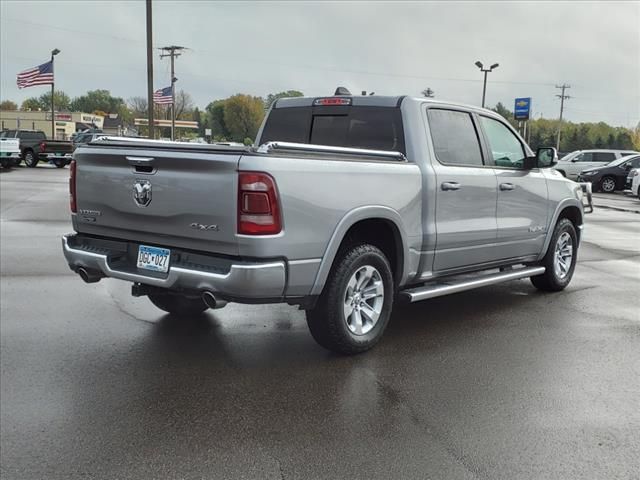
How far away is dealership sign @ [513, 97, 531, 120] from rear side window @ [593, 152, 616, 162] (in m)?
31.9

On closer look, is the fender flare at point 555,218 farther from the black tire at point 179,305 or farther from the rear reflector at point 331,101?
the black tire at point 179,305

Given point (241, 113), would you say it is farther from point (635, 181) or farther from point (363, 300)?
point (363, 300)

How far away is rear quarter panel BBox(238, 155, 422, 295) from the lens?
4078 millimetres

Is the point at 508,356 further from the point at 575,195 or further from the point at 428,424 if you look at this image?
the point at 575,195

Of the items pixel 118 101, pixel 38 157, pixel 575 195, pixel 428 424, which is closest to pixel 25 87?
pixel 38 157

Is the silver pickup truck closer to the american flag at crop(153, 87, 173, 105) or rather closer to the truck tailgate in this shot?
the truck tailgate

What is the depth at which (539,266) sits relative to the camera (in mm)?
7145

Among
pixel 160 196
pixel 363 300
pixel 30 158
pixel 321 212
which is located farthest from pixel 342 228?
pixel 30 158

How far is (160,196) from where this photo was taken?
14.4 feet

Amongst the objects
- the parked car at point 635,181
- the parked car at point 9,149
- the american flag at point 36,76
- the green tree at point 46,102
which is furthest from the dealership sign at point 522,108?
the green tree at point 46,102

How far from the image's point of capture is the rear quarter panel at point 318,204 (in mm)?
4078

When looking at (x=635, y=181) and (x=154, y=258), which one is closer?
(x=154, y=258)

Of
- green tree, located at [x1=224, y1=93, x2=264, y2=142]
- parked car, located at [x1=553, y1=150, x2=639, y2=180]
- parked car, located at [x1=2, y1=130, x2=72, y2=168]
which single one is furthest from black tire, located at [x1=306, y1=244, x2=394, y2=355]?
green tree, located at [x1=224, y1=93, x2=264, y2=142]

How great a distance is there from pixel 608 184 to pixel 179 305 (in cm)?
2662
